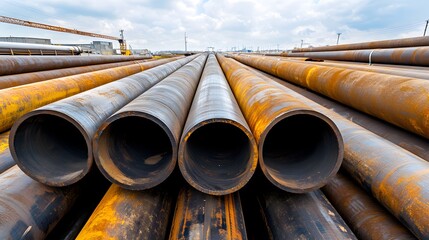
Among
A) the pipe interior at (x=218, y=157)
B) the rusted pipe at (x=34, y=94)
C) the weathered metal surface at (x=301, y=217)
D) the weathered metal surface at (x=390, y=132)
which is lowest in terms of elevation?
the weathered metal surface at (x=301, y=217)

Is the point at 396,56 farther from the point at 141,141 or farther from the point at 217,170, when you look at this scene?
the point at 141,141

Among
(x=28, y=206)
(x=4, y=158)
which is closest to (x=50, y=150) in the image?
(x=28, y=206)

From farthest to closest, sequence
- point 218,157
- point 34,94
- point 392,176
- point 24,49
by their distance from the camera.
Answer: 1. point 24,49
2. point 34,94
3. point 218,157
4. point 392,176

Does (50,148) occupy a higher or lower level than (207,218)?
higher

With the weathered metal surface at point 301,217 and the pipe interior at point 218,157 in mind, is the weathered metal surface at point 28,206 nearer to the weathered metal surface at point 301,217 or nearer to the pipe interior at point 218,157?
the pipe interior at point 218,157

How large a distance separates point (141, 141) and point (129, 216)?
0.82 meters

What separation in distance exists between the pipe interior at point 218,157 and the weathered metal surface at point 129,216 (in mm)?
370

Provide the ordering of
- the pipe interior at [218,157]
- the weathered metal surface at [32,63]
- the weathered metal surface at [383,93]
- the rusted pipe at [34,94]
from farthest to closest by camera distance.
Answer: the weathered metal surface at [32,63], the rusted pipe at [34,94], the weathered metal surface at [383,93], the pipe interior at [218,157]

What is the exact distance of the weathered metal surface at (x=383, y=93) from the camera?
1726 millimetres

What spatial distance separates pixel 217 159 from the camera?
6.29 ft

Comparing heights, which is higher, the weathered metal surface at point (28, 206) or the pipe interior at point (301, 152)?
the pipe interior at point (301, 152)

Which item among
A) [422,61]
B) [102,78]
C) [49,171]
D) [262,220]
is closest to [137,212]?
[49,171]

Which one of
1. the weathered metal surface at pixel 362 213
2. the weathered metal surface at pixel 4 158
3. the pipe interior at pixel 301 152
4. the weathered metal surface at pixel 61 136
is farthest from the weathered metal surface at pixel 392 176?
the weathered metal surface at pixel 4 158

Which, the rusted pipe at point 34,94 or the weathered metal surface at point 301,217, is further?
the rusted pipe at point 34,94
